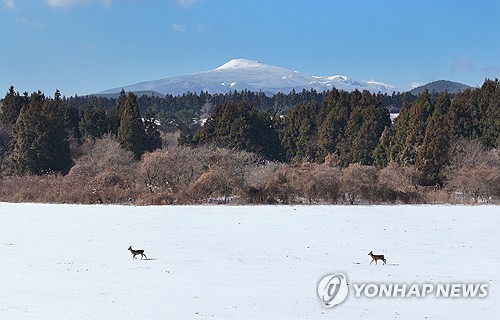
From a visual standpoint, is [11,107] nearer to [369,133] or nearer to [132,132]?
[132,132]

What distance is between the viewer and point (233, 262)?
46.0ft

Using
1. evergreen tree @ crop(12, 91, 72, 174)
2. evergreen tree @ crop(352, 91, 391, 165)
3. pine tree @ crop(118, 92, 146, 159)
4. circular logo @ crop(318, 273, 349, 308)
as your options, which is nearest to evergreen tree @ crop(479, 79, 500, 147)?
evergreen tree @ crop(352, 91, 391, 165)

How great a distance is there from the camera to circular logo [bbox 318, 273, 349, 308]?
10422 millimetres

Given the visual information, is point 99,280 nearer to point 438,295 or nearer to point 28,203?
point 438,295

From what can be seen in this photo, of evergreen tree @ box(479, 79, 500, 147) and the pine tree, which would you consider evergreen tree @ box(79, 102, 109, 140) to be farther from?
evergreen tree @ box(479, 79, 500, 147)

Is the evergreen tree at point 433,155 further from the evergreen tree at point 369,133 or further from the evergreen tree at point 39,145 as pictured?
the evergreen tree at point 39,145

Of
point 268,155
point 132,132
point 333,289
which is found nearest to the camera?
point 333,289

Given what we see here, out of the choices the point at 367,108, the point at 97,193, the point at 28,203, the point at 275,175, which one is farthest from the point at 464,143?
the point at 28,203

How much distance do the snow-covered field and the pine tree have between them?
22080mm

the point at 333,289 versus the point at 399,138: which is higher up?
the point at 399,138

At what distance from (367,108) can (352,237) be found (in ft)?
108

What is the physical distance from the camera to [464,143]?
131 ft

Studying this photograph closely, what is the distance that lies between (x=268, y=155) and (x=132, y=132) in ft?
40.8

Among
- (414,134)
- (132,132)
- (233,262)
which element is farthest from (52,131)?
(233,262)
